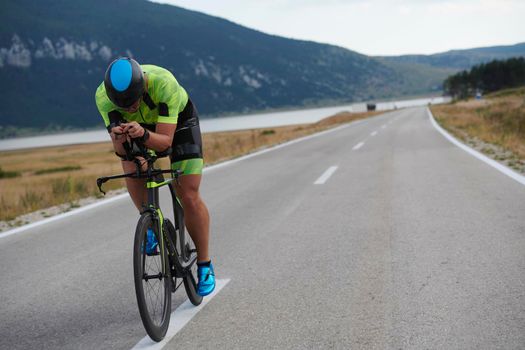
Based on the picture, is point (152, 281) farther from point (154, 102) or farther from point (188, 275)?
point (154, 102)

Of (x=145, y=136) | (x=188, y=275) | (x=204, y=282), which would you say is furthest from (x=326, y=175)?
(x=145, y=136)

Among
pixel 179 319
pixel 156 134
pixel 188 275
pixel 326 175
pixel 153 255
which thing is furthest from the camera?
pixel 326 175

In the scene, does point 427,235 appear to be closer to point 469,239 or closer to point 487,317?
point 469,239

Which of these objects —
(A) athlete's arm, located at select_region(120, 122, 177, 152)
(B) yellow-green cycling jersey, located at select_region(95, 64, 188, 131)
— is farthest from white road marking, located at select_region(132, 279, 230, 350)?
(B) yellow-green cycling jersey, located at select_region(95, 64, 188, 131)

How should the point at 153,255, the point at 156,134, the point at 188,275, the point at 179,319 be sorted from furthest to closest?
the point at 188,275 < the point at 179,319 < the point at 153,255 < the point at 156,134

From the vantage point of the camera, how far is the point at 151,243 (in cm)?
316

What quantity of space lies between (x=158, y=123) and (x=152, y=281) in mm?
1000

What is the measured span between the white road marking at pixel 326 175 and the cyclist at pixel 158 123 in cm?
615

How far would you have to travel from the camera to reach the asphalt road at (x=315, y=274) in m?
3.13

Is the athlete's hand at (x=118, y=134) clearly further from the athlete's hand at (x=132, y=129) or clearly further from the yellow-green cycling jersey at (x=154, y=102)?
the yellow-green cycling jersey at (x=154, y=102)

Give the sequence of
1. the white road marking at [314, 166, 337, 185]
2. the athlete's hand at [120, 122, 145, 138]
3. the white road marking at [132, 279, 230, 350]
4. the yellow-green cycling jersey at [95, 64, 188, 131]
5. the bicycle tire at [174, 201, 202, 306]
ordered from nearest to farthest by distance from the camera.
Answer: the athlete's hand at [120, 122, 145, 138] < the white road marking at [132, 279, 230, 350] < the yellow-green cycling jersey at [95, 64, 188, 131] < the bicycle tire at [174, 201, 202, 306] < the white road marking at [314, 166, 337, 185]

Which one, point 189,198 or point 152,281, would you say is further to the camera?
point 189,198

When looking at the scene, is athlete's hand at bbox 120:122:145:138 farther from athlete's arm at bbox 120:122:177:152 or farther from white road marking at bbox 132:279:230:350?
white road marking at bbox 132:279:230:350

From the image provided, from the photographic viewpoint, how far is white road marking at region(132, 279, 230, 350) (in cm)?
305
